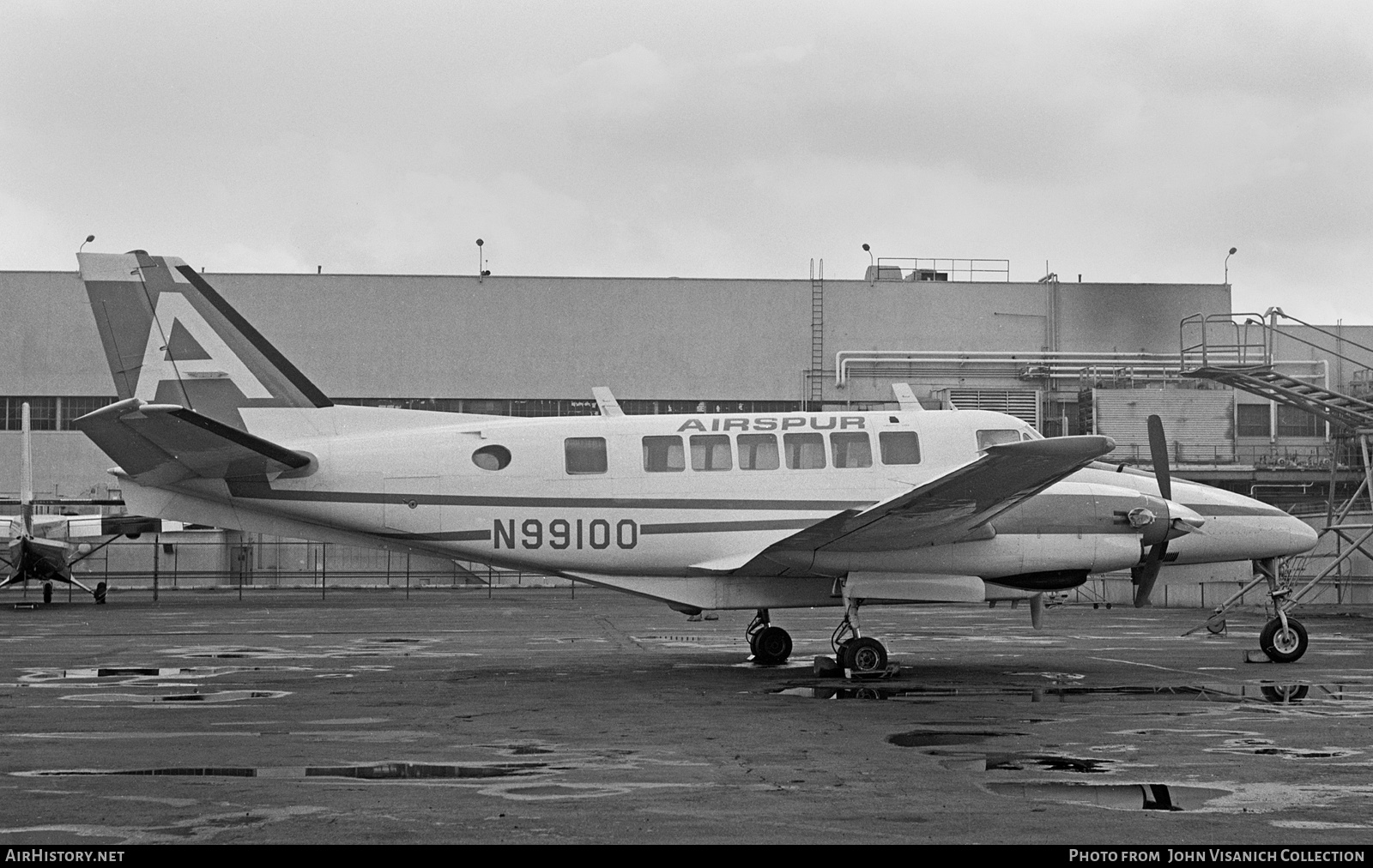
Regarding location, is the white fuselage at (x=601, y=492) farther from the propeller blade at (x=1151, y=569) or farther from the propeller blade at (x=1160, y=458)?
the propeller blade at (x=1151, y=569)

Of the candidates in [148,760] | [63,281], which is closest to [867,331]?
[63,281]

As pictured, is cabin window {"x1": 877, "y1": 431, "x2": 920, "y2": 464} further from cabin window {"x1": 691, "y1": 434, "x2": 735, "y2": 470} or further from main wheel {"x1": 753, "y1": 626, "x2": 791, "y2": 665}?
main wheel {"x1": 753, "y1": 626, "x2": 791, "y2": 665}

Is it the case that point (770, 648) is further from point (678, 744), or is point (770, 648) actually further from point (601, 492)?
point (678, 744)

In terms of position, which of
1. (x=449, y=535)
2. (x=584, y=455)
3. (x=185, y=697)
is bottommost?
(x=185, y=697)

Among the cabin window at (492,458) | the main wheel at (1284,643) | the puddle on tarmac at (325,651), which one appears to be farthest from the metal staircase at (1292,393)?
the puddle on tarmac at (325,651)

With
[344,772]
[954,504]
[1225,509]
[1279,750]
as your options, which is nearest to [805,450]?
[954,504]

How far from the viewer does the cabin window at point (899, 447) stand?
17688mm

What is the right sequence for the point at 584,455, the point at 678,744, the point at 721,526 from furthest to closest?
the point at 584,455, the point at 721,526, the point at 678,744

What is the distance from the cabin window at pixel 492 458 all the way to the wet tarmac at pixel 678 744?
2.78 metres

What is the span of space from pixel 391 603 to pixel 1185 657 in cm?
2563

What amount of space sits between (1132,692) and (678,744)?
6346 mm

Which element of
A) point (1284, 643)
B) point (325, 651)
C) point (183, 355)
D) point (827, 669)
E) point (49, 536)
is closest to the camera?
point (827, 669)

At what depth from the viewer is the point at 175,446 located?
16.4m

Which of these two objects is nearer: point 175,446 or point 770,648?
point 175,446
